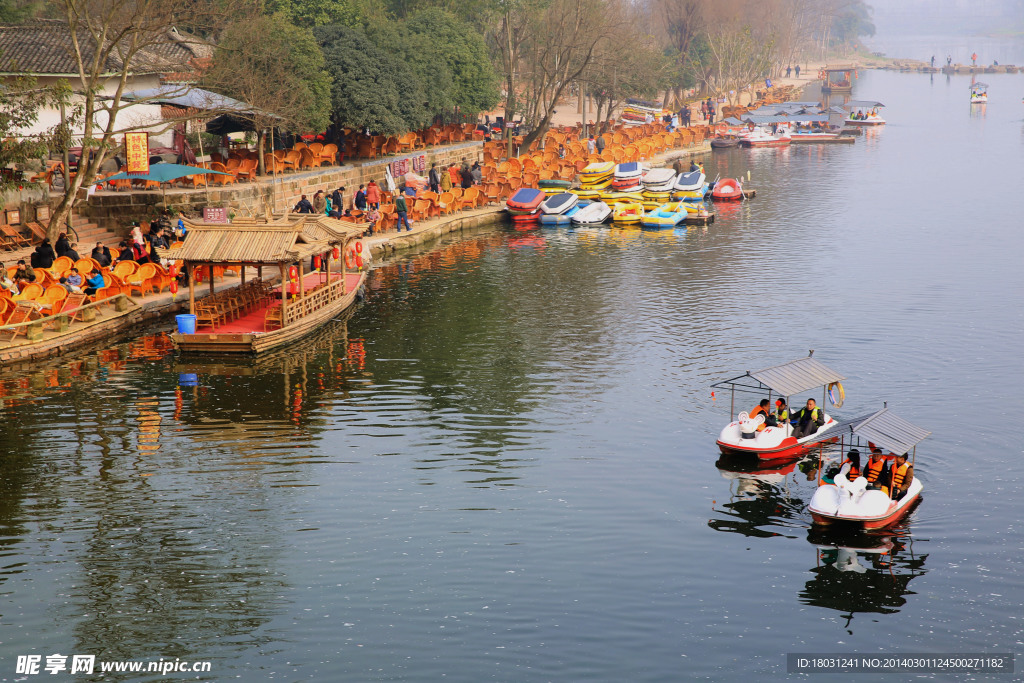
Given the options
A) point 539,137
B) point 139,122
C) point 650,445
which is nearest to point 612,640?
point 650,445

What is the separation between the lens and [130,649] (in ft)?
43.9

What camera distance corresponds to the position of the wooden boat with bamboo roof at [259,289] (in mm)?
26078

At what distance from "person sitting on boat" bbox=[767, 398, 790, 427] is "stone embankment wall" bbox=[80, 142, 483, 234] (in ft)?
75.4

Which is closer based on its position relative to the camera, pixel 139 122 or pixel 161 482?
pixel 161 482

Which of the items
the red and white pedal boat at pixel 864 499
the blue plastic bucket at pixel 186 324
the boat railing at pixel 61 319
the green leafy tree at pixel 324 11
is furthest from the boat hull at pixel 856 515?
the green leafy tree at pixel 324 11

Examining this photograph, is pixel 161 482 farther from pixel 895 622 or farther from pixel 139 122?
pixel 139 122

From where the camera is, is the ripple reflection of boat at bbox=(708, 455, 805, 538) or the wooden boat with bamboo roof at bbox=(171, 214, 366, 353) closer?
the ripple reflection of boat at bbox=(708, 455, 805, 538)

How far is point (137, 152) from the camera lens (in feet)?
110

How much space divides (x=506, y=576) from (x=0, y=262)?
2127 cm

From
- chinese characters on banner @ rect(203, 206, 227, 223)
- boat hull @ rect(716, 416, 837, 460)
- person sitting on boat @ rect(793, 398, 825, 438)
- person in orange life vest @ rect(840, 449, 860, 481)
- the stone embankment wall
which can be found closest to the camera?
person in orange life vest @ rect(840, 449, 860, 481)

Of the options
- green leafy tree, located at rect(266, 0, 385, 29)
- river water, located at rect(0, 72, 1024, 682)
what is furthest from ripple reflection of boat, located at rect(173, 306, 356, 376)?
green leafy tree, located at rect(266, 0, 385, 29)

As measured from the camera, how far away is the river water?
45.4 feet

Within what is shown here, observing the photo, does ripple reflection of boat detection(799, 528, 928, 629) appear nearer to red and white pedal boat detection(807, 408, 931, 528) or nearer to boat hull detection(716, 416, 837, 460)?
red and white pedal boat detection(807, 408, 931, 528)

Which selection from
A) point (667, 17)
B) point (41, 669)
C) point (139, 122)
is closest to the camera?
point (41, 669)
